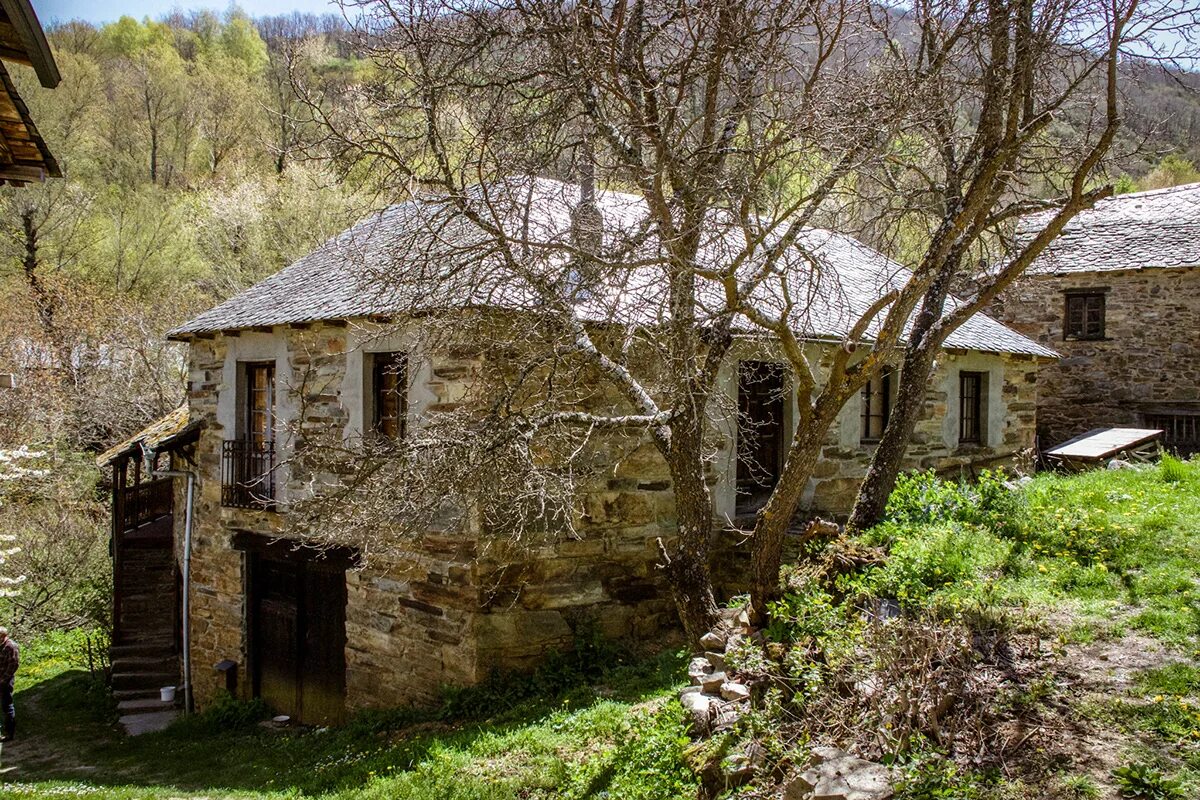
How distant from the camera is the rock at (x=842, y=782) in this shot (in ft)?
12.2

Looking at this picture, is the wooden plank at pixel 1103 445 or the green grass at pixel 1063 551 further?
the wooden plank at pixel 1103 445

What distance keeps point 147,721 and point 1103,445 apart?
13315mm

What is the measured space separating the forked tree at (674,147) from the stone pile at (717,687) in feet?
0.91

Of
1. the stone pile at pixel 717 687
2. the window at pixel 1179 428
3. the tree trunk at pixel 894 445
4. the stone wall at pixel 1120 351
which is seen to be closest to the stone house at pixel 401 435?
the tree trunk at pixel 894 445

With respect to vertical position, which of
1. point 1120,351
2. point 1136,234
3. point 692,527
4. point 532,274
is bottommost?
point 692,527

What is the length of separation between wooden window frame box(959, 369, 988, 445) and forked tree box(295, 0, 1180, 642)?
20.5 ft

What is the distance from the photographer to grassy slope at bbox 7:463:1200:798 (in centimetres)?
414

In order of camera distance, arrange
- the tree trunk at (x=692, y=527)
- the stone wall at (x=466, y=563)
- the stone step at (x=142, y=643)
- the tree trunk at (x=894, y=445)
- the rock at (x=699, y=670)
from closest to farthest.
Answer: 1. the rock at (x=699, y=670)
2. the tree trunk at (x=692, y=527)
3. the tree trunk at (x=894, y=445)
4. the stone wall at (x=466, y=563)
5. the stone step at (x=142, y=643)

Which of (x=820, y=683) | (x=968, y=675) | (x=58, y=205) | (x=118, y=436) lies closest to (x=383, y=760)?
(x=820, y=683)

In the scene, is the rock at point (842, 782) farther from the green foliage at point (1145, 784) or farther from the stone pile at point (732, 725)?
the green foliage at point (1145, 784)

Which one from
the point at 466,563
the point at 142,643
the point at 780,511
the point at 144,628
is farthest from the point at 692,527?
the point at 144,628

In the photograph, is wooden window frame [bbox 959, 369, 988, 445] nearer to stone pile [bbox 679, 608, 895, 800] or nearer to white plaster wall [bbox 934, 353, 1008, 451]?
white plaster wall [bbox 934, 353, 1008, 451]

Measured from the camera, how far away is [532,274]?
5.49 metres

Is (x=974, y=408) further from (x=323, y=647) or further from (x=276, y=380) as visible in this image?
(x=276, y=380)
